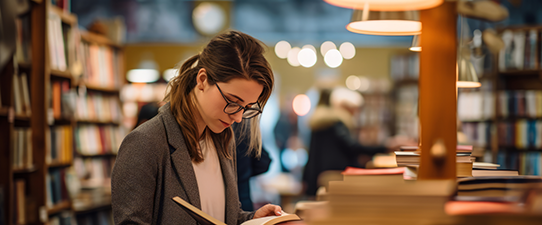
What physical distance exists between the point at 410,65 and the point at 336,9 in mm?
1933

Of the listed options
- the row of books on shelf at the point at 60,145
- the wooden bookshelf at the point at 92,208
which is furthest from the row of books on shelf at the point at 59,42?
the wooden bookshelf at the point at 92,208

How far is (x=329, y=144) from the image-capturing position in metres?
3.89

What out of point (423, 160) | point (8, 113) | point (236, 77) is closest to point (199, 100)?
point (236, 77)

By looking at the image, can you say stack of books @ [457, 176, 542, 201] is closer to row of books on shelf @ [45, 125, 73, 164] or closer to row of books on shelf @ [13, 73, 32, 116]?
row of books on shelf @ [13, 73, 32, 116]

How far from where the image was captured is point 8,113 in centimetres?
265

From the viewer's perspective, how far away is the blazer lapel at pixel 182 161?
128 centimetres

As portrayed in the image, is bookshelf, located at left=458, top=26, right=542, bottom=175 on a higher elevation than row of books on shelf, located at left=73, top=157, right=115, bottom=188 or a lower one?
higher

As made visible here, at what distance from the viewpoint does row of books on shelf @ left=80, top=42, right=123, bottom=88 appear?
4.31 metres

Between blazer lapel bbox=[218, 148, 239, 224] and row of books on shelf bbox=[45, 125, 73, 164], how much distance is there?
93.6 inches

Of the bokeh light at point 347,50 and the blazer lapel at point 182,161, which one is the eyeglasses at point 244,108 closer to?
the blazer lapel at point 182,161

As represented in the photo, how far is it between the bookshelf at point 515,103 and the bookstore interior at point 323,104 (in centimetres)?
1

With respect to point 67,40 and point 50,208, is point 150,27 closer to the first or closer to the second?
point 67,40

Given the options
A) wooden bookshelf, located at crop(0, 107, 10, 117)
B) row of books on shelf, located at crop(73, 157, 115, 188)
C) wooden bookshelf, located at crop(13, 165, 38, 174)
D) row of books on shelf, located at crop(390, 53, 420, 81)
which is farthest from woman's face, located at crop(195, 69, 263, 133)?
row of books on shelf, located at crop(390, 53, 420, 81)

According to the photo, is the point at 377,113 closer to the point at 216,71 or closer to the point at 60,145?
the point at 60,145
